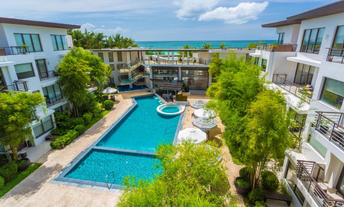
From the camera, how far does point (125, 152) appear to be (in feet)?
52.3

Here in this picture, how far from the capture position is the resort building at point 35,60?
14.9 meters

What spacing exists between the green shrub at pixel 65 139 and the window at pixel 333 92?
64.7ft

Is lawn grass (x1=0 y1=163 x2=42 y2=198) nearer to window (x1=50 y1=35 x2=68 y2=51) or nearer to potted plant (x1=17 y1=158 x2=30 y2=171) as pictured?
potted plant (x1=17 y1=158 x2=30 y2=171)

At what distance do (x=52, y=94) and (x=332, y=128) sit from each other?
24158 mm

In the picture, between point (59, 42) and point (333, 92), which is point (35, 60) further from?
point (333, 92)

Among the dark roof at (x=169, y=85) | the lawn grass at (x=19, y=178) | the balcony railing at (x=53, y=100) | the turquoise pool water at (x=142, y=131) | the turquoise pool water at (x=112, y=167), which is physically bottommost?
the turquoise pool water at (x=112, y=167)

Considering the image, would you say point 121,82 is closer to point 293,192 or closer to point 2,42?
point 2,42

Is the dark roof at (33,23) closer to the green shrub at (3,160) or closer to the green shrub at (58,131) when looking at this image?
the green shrub at (58,131)

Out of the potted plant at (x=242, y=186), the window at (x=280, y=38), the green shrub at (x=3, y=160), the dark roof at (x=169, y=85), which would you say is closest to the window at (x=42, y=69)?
the green shrub at (x=3, y=160)

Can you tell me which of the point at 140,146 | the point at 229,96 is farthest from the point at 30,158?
the point at 229,96

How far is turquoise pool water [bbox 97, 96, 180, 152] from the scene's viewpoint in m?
17.4

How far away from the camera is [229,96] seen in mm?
11711

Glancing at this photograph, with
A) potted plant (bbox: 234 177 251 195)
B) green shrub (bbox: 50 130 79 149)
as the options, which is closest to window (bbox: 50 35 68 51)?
green shrub (bbox: 50 130 79 149)

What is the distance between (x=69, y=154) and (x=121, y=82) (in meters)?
20.5
